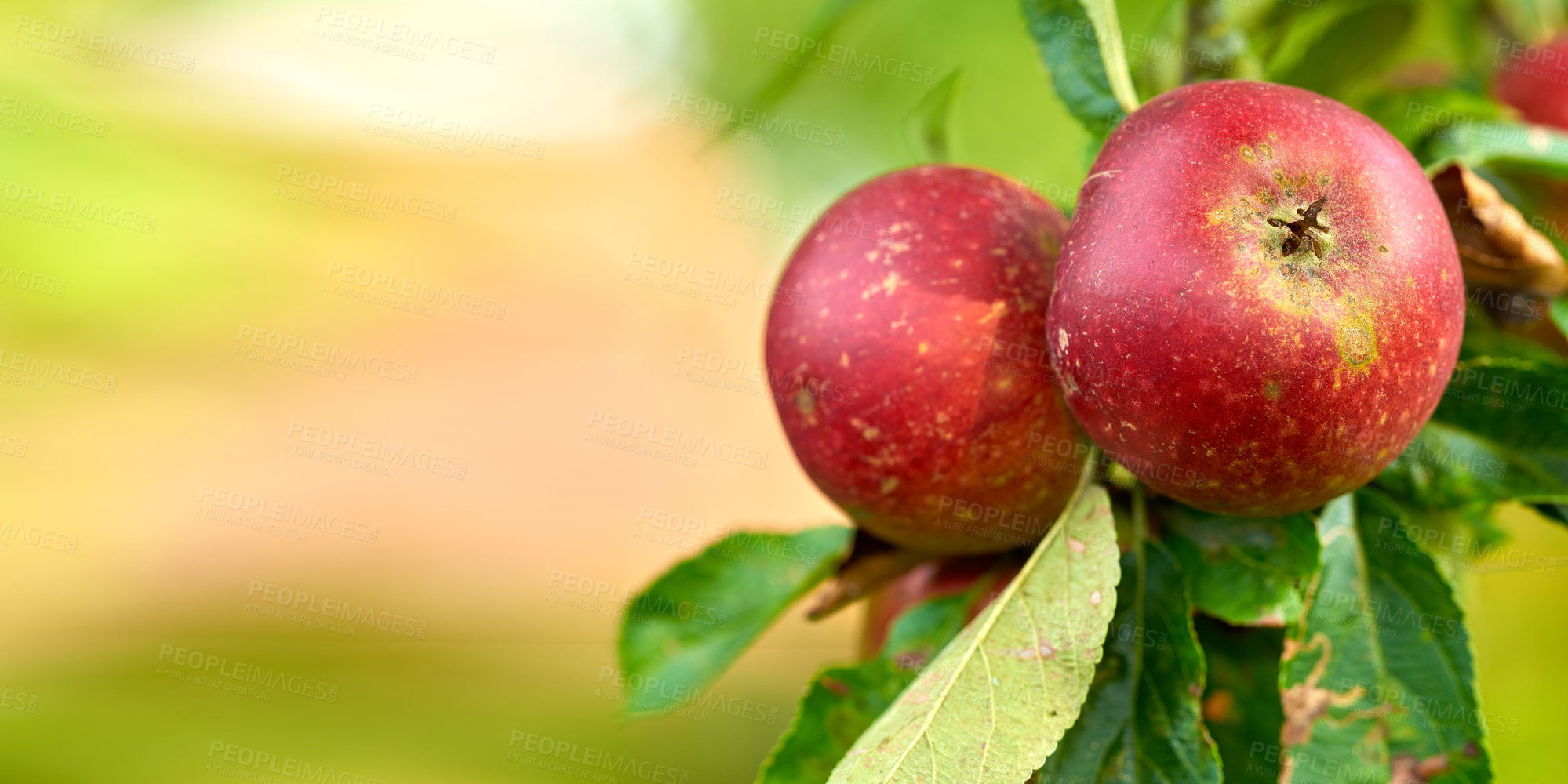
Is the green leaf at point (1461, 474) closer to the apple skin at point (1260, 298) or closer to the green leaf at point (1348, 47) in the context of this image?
the apple skin at point (1260, 298)

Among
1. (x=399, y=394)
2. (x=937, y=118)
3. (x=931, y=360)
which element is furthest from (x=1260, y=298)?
(x=399, y=394)

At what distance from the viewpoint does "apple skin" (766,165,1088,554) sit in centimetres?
46

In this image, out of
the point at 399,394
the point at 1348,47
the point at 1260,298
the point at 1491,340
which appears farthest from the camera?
the point at 399,394

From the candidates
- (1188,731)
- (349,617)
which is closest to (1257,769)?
(1188,731)

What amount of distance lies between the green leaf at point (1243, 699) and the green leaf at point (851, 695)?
13cm

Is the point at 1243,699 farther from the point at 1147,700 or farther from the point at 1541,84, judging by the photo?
the point at 1541,84

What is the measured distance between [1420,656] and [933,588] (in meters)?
0.25

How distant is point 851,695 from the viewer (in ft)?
1.73

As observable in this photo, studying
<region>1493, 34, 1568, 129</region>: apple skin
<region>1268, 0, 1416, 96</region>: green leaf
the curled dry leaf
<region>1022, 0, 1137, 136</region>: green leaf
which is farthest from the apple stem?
<region>1493, 34, 1568, 129</region>: apple skin

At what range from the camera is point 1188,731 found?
451mm

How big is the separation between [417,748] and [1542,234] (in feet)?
5.39

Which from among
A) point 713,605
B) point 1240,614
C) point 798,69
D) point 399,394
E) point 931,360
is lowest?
point 399,394

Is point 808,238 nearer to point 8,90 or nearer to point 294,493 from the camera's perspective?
point 294,493

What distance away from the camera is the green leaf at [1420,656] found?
18.2 inches
